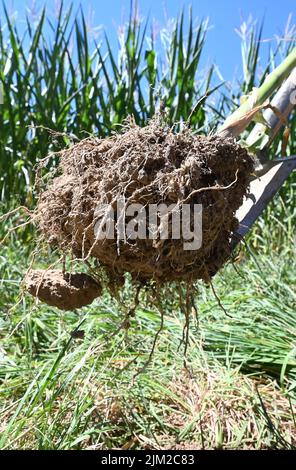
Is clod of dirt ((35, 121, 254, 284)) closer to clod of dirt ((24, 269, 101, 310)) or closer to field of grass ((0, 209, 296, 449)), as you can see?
clod of dirt ((24, 269, 101, 310))

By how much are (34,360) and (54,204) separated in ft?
2.81

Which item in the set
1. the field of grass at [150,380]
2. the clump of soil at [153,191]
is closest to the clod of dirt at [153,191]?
the clump of soil at [153,191]

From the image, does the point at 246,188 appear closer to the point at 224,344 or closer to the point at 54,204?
the point at 54,204

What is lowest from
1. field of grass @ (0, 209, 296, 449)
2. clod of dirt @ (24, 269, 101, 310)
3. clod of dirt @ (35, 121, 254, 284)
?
field of grass @ (0, 209, 296, 449)

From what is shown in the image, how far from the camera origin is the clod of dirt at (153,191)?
125 cm

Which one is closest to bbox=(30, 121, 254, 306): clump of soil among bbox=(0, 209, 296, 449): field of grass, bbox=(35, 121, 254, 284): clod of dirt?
bbox=(35, 121, 254, 284): clod of dirt

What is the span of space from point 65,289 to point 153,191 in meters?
0.32

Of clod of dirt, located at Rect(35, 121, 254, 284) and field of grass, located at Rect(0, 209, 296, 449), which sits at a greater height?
clod of dirt, located at Rect(35, 121, 254, 284)

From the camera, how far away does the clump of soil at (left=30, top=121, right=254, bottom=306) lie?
4.09 ft

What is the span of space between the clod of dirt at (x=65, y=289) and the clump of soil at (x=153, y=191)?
0.08 m

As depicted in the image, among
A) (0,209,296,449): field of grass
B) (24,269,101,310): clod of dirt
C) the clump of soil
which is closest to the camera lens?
the clump of soil

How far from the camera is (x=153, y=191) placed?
125 centimetres

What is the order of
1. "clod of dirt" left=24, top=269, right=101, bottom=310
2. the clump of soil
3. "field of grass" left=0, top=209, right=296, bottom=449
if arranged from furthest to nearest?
"field of grass" left=0, top=209, right=296, bottom=449, "clod of dirt" left=24, top=269, right=101, bottom=310, the clump of soil

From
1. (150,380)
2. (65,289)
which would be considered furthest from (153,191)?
(150,380)
